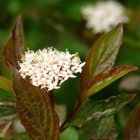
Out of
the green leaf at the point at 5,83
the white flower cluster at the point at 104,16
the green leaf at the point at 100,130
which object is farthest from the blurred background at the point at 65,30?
the green leaf at the point at 5,83

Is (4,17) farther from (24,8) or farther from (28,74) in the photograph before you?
(28,74)

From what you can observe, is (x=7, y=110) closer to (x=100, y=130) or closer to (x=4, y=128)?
(x=4, y=128)

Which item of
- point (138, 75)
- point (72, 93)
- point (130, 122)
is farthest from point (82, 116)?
point (72, 93)

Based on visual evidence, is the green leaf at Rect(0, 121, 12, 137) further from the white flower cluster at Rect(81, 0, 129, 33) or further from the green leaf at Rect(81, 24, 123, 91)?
the white flower cluster at Rect(81, 0, 129, 33)

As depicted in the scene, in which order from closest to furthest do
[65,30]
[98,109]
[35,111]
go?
[35,111]
[98,109]
[65,30]

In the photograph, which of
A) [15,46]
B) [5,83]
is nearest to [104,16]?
[15,46]

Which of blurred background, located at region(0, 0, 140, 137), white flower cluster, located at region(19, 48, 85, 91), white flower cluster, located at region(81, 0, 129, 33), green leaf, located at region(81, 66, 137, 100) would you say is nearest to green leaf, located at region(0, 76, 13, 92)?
white flower cluster, located at region(19, 48, 85, 91)

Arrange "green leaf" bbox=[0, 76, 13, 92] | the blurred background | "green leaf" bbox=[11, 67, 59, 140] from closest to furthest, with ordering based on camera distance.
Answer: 1. "green leaf" bbox=[11, 67, 59, 140]
2. "green leaf" bbox=[0, 76, 13, 92]
3. the blurred background
